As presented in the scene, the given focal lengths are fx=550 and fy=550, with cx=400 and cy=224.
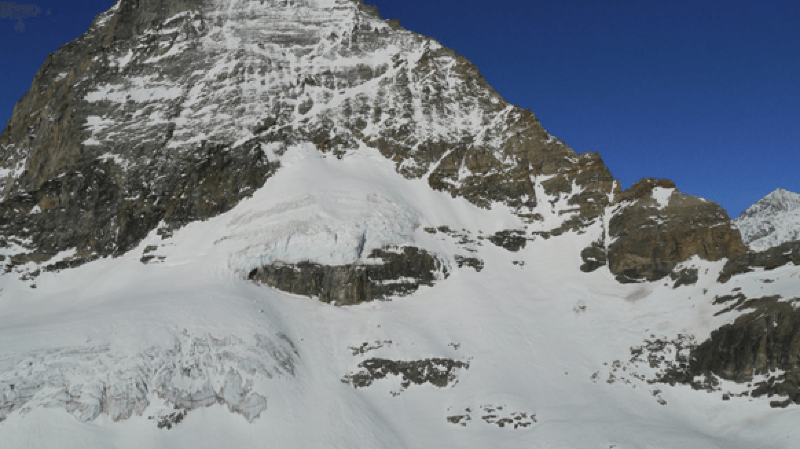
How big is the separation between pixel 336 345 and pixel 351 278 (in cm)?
901

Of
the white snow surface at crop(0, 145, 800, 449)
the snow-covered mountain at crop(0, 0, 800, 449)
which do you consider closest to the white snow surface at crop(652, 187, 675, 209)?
the snow-covered mountain at crop(0, 0, 800, 449)

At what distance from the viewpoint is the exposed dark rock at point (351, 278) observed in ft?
171

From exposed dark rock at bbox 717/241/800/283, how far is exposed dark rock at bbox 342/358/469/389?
2291cm

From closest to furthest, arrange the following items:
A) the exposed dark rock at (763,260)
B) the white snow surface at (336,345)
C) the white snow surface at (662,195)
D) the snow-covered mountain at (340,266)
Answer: the white snow surface at (336,345)
the snow-covered mountain at (340,266)
the exposed dark rock at (763,260)
the white snow surface at (662,195)

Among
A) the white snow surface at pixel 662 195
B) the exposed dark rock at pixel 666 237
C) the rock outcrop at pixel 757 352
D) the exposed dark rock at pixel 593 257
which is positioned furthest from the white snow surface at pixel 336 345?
the white snow surface at pixel 662 195

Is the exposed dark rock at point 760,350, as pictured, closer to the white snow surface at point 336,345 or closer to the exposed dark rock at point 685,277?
the white snow surface at point 336,345

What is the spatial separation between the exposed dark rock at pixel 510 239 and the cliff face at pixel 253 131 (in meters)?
2.19

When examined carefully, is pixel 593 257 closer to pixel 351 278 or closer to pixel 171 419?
pixel 351 278

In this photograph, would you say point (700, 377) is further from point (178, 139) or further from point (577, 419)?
point (178, 139)

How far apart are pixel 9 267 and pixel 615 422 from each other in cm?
6006

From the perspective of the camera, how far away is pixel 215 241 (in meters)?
57.2

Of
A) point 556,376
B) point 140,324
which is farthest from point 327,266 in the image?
point 556,376

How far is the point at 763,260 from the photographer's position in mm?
43906

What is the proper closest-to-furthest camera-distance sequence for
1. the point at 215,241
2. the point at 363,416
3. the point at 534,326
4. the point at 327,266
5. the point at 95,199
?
1. the point at 363,416
2. the point at 534,326
3. the point at 327,266
4. the point at 215,241
5. the point at 95,199
